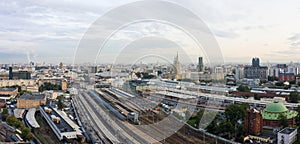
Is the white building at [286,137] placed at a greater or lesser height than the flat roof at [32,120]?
greater

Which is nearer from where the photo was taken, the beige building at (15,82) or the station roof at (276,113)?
the station roof at (276,113)

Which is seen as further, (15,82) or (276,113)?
(15,82)

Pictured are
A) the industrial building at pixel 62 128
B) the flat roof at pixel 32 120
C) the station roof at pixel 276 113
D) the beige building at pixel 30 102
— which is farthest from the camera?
the beige building at pixel 30 102

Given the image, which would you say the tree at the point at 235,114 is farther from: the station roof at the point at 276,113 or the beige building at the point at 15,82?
the beige building at the point at 15,82

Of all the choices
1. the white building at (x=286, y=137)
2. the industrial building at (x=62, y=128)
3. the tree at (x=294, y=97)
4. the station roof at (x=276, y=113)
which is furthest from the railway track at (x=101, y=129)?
the tree at (x=294, y=97)

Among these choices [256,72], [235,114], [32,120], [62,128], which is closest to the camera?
[62,128]

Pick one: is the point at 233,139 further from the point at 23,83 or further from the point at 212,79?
the point at 23,83

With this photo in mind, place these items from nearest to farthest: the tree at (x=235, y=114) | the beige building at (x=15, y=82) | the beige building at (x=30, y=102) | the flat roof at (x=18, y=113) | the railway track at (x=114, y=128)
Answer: the railway track at (x=114, y=128) → the tree at (x=235, y=114) → the flat roof at (x=18, y=113) → the beige building at (x=30, y=102) → the beige building at (x=15, y=82)

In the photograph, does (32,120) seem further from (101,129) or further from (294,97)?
(294,97)

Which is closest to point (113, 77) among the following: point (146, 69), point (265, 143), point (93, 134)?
point (146, 69)

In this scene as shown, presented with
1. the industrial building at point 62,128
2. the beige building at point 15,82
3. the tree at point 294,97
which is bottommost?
the industrial building at point 62,128

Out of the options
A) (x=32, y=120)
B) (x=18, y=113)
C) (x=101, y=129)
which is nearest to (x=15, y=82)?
(x=18, y=113)
